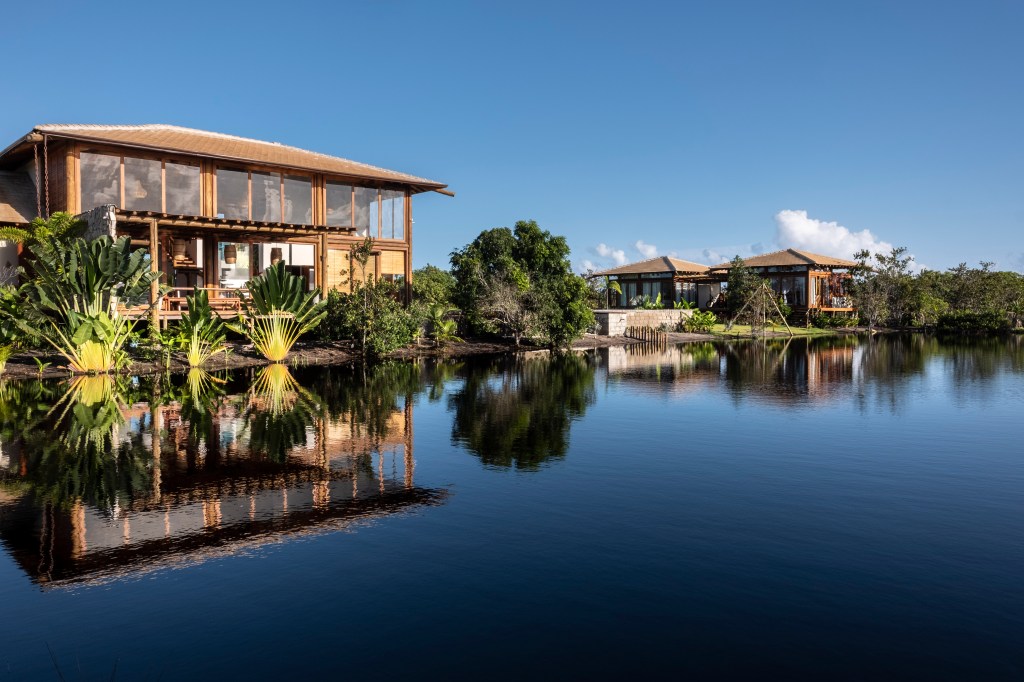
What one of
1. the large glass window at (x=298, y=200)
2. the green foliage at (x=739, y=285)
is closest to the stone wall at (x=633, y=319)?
the green foliage at (x=739, y=285)

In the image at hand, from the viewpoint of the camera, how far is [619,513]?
8688mm

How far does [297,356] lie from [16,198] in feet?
40.6

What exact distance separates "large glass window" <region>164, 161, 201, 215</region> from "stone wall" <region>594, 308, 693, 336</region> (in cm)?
2266

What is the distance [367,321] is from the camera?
28750mm

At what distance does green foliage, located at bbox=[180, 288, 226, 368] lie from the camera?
79.0 feet

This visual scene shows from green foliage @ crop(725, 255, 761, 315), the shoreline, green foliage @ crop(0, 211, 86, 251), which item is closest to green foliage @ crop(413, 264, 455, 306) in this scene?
the shoreline

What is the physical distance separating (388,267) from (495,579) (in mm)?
29630

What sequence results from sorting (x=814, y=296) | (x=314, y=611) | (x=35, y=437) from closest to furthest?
(x=314, y=611)
(x=35, y=437)
(x=814, y=296)

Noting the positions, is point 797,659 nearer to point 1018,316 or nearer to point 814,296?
point 814,296

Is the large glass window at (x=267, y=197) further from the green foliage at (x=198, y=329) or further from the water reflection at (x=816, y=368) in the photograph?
the water reflection at (x=816, y=368)

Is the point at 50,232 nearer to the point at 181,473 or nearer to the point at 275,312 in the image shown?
the point at 275,312

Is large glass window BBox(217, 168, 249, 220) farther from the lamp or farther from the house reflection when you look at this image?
the house reflection

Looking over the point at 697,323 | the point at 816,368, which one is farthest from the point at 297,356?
the point at 697,323

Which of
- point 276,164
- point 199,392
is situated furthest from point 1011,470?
point 276,164
